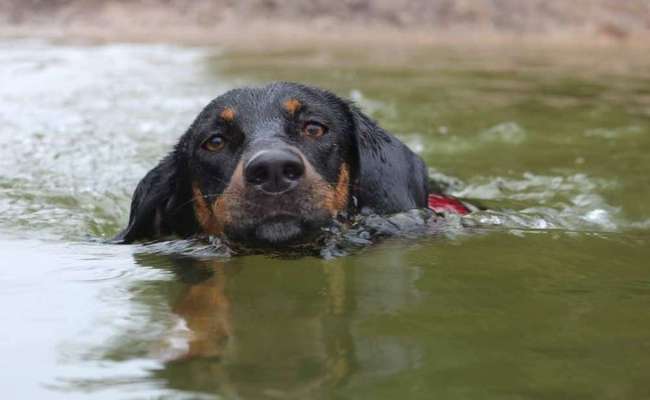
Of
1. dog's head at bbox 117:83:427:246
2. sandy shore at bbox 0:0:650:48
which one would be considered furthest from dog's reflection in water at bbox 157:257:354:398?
sandy shore at bbox 0:0:650:48

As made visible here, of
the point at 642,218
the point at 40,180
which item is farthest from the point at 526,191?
the point at 40,180

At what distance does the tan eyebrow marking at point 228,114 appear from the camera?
4008mm

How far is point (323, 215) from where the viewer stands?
358 centimetres

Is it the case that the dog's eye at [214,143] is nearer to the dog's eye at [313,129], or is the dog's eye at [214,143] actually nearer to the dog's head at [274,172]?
the dog's head at [274,172]

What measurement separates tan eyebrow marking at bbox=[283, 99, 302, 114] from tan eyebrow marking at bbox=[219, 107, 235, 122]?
234mm

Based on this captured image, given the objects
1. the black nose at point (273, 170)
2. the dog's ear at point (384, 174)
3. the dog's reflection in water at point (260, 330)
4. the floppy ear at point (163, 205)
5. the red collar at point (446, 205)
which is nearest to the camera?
the dog's reflection in water at point (260, 330)

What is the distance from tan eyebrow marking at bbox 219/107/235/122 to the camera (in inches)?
158

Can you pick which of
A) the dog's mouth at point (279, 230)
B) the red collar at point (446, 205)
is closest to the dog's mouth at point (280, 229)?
the dog's mouth at point (279, 230)

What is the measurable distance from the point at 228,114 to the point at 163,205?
64 centimetres

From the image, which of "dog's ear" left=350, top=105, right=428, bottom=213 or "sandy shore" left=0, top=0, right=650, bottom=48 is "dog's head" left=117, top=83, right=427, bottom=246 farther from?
"sandy shore" left=0, top=0, right=650, bottom=48

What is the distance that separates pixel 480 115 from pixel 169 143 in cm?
309

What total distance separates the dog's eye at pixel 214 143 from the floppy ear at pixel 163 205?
33cm

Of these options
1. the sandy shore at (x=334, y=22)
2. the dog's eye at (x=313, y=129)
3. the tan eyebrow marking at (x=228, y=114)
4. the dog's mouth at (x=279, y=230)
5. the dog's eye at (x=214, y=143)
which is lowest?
the sandy shore at (x=334, y=22)

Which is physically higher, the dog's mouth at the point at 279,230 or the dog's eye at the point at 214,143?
the dog's eye at the point at 214,143
